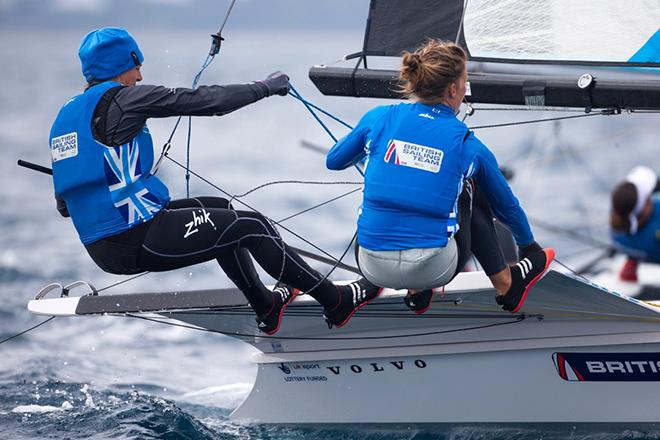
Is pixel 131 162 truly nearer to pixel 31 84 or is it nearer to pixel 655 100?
pixel 655 100

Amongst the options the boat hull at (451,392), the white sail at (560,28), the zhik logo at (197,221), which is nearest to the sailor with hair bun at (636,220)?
the white sail at (560,28)

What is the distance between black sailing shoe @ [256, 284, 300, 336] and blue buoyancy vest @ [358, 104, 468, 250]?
0.65m

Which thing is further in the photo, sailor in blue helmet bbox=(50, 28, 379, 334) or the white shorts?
sailor in blue helmet bbox=(50, 28, 379, 334)

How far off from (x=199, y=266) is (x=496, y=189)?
5.57m

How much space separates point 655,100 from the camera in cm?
397

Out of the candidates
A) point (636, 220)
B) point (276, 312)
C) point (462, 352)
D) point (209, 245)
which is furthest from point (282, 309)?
point (636, 220)

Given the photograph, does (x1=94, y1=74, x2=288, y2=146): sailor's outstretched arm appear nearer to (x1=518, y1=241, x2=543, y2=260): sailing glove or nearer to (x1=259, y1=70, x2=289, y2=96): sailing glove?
(x1=259, y1=70, x2=289, y2=96): sailing glove

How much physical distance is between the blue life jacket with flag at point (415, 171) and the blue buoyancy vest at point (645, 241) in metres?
2.70

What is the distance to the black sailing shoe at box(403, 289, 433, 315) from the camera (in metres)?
3.88

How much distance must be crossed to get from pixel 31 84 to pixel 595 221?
1042 inches

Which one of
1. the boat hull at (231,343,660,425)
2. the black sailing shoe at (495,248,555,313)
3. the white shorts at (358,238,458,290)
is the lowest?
the boat hull at (231,343,660,425)

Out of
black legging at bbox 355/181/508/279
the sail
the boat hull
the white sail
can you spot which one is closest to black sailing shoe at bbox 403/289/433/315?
black legging at bbox 355/181/508/279

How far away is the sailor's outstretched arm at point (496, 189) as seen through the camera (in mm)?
3514

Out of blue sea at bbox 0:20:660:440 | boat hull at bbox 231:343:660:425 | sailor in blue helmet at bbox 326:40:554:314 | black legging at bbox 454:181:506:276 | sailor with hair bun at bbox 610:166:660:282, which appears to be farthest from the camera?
sailor with hair bun at bbox 610:166:660:282
